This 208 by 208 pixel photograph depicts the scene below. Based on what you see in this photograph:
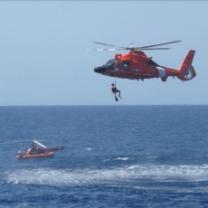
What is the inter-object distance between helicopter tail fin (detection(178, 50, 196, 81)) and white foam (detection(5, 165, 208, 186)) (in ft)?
175

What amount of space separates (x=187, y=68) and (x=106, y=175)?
200 ft

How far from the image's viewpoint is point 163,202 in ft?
346

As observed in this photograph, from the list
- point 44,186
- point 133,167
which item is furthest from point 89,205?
point 133,167

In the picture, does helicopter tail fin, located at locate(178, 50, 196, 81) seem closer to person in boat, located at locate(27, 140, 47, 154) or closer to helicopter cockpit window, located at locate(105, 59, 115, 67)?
helicopter cockpit window, located at locate(105, 59, 115, 67)

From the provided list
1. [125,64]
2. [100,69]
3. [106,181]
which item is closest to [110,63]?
[125,64]

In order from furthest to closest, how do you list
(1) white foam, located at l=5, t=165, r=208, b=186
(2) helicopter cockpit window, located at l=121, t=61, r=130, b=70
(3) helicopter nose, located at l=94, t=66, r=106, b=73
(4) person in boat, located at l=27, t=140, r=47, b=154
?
1. (4) person in boat, located at l=27, t=140, r=47, b=154
2. (1) white foam, located at l=5, t=165, r=208, b=186
3. (2) helicopter cockpit window, located at l=121, t=61, r=130, b=70
4. (3) helicopter nose, located at l=94, t=66, r=106, b=73

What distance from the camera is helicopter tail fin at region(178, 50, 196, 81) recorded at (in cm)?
6850

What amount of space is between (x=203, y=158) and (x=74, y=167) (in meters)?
30.6

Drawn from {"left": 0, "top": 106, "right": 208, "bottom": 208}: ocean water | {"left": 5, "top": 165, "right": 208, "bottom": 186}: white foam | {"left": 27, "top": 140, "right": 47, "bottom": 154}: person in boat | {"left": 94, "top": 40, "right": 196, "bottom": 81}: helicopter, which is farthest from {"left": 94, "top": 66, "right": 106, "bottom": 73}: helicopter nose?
{"left": 27, "top": 140, "right": 47, "bottom": 154}: person in boat

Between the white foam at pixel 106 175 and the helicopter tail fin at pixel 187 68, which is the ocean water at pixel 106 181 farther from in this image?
the helicopter tail fin at pixel 187 68

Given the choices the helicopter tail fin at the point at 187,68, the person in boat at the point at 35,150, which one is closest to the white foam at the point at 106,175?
the person in boat at the point at 35,150

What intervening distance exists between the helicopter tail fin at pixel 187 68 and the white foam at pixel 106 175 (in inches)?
2102

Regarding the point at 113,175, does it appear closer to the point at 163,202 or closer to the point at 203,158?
the point at 163,202

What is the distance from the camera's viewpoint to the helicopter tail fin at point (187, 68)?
6850cm
